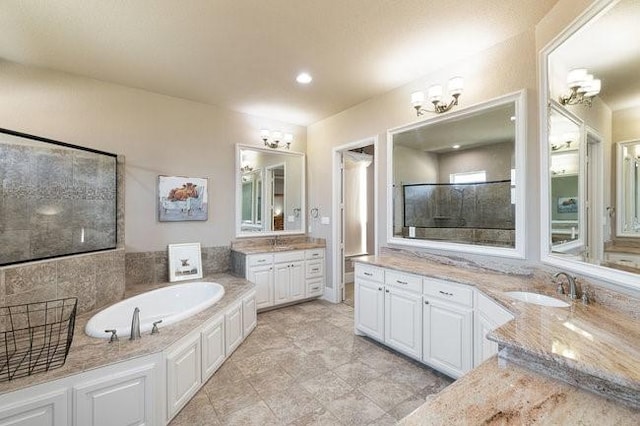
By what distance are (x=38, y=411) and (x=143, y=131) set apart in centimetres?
290

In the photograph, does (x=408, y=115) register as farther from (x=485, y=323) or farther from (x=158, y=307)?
(x=158, y=307)

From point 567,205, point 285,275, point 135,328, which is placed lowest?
point 285,275

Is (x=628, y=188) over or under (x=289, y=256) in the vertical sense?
over

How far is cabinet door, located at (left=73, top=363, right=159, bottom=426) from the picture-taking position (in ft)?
5.19

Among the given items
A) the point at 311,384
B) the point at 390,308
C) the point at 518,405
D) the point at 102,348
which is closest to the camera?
the point at 518,405

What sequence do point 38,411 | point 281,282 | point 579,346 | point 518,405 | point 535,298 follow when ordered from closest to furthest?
1. point 518,405
2. point 579,346
3. point 38,411
4. point 535,298
5. point 281,282

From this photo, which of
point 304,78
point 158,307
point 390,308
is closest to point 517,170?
point 390,308

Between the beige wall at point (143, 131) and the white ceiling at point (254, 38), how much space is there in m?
0.20

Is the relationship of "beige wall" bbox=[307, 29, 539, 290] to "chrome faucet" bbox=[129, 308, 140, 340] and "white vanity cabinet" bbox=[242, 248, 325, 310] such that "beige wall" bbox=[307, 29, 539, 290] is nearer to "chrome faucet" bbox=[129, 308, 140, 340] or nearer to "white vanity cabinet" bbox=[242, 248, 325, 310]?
"white vanity cabinet" bbox=[242, 248, 325, 310]

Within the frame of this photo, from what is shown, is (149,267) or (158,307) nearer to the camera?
(158,307)

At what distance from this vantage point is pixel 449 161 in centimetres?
306

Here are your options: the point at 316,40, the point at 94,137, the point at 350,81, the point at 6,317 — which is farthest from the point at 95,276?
the point at 350,81

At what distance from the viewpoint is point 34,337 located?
201 centimetres

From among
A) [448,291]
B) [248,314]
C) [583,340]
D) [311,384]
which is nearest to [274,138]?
[248,314]
